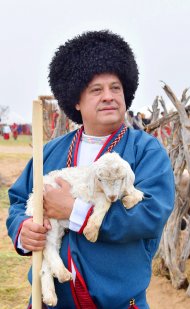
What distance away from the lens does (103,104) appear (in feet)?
5.95

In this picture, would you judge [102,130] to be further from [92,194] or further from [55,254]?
[55,254]

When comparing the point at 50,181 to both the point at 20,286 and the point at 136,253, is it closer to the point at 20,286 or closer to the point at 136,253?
the point at 136,253

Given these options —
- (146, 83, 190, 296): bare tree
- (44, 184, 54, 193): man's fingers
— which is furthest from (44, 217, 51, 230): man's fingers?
(146, 83, 190, 296): bare tree

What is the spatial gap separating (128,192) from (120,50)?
28.4 inches

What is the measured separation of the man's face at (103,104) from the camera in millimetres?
1815

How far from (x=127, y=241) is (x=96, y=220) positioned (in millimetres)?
160

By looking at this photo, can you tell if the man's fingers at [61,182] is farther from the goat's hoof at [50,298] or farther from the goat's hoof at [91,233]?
the goat's hoof at [50,298]

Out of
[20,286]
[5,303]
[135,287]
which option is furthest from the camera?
[20,286]

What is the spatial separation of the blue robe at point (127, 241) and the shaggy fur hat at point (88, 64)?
0.30m

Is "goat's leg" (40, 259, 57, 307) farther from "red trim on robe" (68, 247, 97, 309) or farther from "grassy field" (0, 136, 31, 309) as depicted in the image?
"grassy field" (0, 136, 31, 309)

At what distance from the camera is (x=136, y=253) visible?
5.59ft

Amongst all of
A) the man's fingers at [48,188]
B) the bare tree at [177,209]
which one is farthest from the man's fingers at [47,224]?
the bare tree at [177,209]

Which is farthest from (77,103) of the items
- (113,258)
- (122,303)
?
(122,303)

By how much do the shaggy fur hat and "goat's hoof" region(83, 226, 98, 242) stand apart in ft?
2.08
